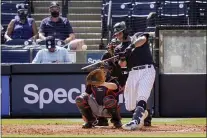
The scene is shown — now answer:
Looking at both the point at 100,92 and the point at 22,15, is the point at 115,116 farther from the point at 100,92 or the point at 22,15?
the point at 22,15

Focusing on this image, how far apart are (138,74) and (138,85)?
0.17 metres

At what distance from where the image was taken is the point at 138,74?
1062 centimetres

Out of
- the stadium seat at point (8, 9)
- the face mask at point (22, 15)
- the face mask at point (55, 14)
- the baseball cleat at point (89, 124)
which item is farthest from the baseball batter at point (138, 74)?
the stadium seat at point (8, 9)

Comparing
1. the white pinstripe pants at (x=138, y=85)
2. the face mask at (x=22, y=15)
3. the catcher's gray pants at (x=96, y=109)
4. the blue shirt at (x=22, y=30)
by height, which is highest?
the face mask at (x=22, y=15)

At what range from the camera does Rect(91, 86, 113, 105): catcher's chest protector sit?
1072cm

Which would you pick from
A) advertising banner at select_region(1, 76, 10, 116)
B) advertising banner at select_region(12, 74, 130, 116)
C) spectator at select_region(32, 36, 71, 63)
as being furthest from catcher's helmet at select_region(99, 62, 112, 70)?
advertising banner at select_region(1, 76, 10, 116)

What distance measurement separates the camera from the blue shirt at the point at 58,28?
15609 millimetres

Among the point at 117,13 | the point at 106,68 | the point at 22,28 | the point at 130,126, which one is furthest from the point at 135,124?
the point at 117,13

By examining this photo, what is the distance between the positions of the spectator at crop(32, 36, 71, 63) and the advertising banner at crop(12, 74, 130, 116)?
0.36 meters

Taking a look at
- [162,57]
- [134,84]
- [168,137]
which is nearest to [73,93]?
[162,57]

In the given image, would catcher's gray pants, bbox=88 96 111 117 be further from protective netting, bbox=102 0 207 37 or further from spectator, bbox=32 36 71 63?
protective netting, bbox=102 0 207 37

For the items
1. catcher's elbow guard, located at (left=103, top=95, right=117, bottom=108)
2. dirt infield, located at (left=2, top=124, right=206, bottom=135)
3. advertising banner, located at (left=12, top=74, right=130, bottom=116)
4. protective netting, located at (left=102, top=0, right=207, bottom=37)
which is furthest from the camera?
protective netting, located at (left=102, top=0, right=207, bottom=37)

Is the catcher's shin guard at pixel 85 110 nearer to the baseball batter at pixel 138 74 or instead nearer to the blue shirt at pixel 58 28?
the baseball batter at pixel 138 74

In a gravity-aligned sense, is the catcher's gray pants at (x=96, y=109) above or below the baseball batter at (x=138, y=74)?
below
